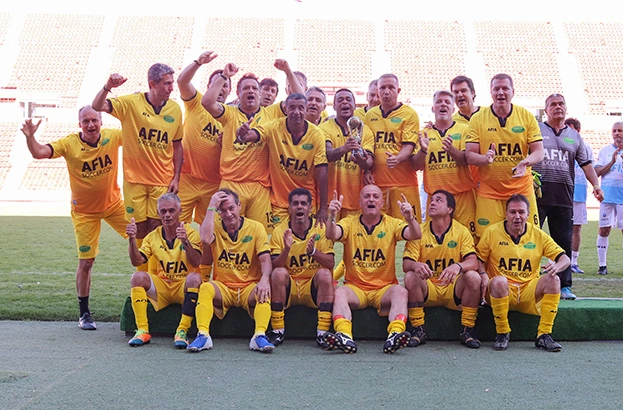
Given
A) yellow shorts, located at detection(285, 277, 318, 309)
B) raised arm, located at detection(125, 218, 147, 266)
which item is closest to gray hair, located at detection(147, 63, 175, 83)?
raised arm, located at detection(125, 218, 147, 266)

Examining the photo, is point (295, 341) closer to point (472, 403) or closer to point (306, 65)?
point (472, 403)

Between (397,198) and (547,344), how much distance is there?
1793 mm

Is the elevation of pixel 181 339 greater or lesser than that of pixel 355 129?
lesser

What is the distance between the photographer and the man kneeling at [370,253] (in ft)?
17.0

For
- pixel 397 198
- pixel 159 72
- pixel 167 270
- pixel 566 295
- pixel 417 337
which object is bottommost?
pixel 417 337

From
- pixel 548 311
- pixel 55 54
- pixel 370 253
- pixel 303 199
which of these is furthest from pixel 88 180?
pixel 55 54

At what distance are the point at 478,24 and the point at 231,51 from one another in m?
13.4

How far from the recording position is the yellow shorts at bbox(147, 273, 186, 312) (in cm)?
530

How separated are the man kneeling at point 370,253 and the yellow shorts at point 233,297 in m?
0.68

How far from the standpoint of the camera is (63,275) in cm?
887

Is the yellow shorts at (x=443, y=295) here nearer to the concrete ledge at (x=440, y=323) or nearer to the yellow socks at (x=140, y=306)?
the concrete ledge at (x=440, y=323)

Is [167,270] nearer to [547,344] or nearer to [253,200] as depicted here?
[253,200]

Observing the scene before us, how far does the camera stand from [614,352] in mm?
4898

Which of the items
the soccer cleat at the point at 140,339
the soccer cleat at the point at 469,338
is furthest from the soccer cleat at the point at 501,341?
the soccer cleat at the point at 140,339
